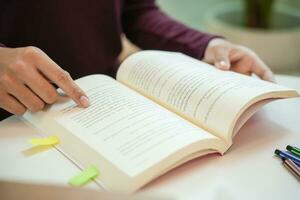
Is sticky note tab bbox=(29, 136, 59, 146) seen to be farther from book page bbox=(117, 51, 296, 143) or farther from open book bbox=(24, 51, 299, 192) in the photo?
book page bbox=(117, 51, 296, 143)

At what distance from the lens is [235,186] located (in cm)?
50

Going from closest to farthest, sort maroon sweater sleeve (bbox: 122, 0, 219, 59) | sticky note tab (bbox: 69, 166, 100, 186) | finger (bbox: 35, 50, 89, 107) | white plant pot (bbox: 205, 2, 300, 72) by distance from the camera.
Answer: sticky note tab (bbox: 69, 166, 100, 186)
finger (bbox: 35, 50, 89, 107)
maroon sweater sleeve (bbox: 122, 0, 219, 59)
white plant pot (bbox: 205, 2, 300, 72)

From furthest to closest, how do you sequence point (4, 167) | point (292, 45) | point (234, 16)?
point (234, 16)
point (292, 45)
point (4, 167)

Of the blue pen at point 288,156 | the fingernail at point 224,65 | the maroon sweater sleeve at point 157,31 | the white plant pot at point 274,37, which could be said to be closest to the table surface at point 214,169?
the blue pen at point 288,156

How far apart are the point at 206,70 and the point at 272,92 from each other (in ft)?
0.39

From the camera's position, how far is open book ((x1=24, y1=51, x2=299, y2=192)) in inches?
19.7

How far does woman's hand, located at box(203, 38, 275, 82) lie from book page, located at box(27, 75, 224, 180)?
21cm

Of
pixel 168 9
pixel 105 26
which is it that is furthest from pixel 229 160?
pixel 168 9

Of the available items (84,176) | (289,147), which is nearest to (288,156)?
(289,147)

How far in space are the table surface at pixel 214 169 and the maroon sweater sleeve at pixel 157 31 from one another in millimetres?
298

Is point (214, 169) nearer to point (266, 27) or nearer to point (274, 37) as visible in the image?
point (274, 37)

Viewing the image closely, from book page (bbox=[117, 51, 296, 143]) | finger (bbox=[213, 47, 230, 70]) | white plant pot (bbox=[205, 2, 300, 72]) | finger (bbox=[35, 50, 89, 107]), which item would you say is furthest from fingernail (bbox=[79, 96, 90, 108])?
white plant pot (bbox=[205, 2, 300, 72])

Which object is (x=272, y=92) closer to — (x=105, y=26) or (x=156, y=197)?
(x=156, y=197)

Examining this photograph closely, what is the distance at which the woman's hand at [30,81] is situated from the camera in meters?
0.59
